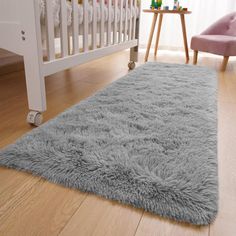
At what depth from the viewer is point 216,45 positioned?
2.24m

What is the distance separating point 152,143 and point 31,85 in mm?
542

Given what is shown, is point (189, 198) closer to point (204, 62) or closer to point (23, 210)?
point (23, 210)

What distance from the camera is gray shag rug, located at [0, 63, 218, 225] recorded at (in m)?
0.67

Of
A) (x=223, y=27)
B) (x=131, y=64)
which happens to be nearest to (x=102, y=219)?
(x=131, y=64)

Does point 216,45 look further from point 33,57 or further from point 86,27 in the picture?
point 33,57

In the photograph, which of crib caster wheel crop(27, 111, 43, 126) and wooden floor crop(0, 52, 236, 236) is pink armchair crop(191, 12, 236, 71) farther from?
crib caster wheel crop(27, 111, 43, 126)

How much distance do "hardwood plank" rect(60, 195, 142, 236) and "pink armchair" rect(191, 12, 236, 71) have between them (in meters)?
1.94

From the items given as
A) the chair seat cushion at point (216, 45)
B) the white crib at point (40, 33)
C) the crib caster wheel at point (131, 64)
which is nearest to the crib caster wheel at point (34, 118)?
the white crib at point (40, 33)

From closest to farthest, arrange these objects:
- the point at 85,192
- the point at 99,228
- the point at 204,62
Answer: the point at 99,228 → the point at 85,192 → the point at 204,62

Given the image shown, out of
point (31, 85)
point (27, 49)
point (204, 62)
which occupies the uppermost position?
point (27, 49)

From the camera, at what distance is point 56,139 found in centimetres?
92

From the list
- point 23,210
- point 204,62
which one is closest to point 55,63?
point 23,210

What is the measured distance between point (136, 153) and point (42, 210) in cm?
34

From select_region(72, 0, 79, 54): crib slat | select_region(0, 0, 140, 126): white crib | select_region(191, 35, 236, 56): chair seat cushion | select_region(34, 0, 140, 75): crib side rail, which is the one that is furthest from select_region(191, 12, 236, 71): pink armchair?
select_region(72, 0, 79, 54): crib slat
